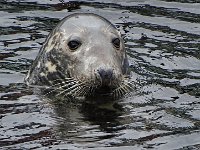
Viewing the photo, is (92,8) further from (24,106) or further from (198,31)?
(24,106)

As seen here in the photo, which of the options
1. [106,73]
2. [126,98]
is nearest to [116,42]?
[126,98]

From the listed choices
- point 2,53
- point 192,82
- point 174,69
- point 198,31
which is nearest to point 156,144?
point 192,82

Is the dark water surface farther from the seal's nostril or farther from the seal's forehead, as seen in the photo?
the seal's forehead

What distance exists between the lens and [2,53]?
14.1 m

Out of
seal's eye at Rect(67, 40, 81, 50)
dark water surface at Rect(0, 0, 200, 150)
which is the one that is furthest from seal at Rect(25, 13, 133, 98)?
dark water surface at Rect(0, 0, 200, 150)

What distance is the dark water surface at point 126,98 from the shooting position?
9.78m

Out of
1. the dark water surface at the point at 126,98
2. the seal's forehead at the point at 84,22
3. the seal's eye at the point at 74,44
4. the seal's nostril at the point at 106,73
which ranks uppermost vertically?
the seal's forehead at the point at 84,22

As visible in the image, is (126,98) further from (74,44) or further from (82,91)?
(74,44)

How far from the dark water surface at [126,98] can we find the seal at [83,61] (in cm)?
27

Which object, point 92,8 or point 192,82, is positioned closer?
point 192,82

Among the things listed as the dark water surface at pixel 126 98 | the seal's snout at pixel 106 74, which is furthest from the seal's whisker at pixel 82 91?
the seal's snout at pixel 106 74

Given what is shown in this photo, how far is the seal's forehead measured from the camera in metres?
11.9

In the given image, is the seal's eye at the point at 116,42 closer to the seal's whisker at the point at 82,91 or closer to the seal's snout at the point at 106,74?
the seal's whisker at the point at 82,91

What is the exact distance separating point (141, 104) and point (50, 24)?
4.72 metres
